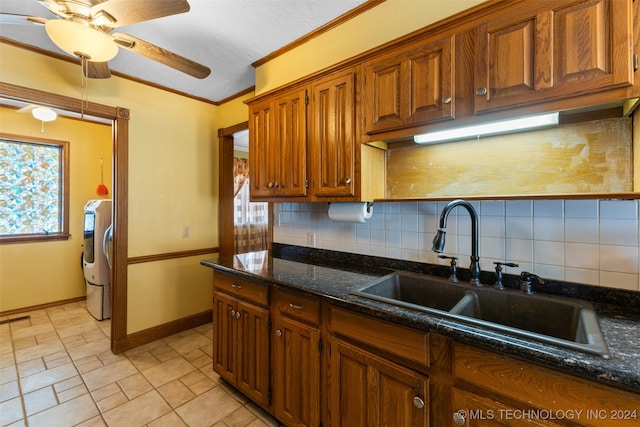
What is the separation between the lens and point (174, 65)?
176 cm

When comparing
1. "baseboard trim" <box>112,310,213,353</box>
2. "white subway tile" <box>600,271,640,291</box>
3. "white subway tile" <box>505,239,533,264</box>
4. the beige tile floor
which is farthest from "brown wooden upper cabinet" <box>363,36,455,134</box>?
"baseboard trim" <box>112,310,213,353</box>

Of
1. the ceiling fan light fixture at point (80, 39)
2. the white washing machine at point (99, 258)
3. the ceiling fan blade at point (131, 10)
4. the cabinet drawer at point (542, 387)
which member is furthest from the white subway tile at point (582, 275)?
the white washing machine at point (99, 258)

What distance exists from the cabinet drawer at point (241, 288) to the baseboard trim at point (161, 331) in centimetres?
138

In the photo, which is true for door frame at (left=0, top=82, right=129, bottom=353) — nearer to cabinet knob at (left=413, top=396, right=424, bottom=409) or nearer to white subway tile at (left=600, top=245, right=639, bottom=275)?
cabinet knob at (left=413, top=396, right=424, bottom=409)

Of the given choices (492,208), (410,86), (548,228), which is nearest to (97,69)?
(410,86)

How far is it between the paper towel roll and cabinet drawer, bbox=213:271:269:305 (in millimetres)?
679

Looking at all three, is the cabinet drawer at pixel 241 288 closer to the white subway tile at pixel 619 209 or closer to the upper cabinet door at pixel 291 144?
the upper cabinet door at pixel 291 144

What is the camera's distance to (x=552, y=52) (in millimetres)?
1088

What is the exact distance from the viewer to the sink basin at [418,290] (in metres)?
1.48

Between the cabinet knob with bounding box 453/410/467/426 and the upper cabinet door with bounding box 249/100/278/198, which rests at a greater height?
the upper cabinet door with bounding box 249/100/278/198

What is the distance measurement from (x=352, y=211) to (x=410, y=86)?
81 cm

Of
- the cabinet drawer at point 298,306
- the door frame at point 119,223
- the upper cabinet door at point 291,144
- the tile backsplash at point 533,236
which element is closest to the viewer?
the tile backsplash at point 533,236

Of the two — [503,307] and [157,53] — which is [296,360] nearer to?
[503,307]

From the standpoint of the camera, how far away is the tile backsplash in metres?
1.20
